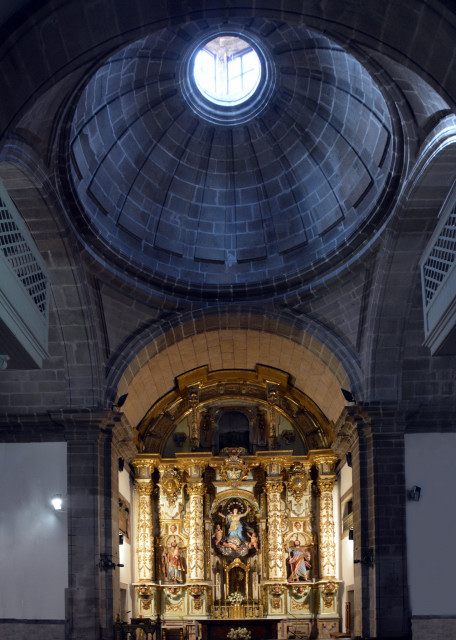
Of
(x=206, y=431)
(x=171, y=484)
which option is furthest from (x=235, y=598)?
(x=206, y=431)

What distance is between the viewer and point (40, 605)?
17562 millimetres

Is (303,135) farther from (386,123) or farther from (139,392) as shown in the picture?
(139,392)

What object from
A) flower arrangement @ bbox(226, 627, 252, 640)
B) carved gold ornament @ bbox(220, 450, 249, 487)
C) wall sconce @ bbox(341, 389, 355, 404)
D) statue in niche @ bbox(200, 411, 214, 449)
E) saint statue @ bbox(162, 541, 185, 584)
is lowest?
flower arrangement @ bbox(226, 627, 252, 640)

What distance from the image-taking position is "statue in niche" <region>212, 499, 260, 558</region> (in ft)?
77.3

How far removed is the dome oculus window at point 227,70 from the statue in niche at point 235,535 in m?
10.2

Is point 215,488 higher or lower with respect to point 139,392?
lower

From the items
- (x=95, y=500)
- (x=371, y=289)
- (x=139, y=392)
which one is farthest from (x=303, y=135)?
(x=95, y=500)

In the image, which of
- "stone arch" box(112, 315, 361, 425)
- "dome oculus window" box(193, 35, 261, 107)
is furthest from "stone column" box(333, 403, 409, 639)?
"dome oculus window" box(193, 35, 261, 107)

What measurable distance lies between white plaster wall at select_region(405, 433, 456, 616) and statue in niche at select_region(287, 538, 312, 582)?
6114 mm

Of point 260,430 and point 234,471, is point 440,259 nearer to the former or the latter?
point 260,430

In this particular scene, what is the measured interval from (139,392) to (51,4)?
1222 centimetres

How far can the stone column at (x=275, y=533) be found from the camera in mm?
23000

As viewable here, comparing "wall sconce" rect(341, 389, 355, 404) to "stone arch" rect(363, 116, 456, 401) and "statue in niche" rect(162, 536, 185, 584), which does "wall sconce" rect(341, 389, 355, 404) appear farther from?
"statue in niche" rect(162, 536, 185, 584)

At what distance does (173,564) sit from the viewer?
23188mm
